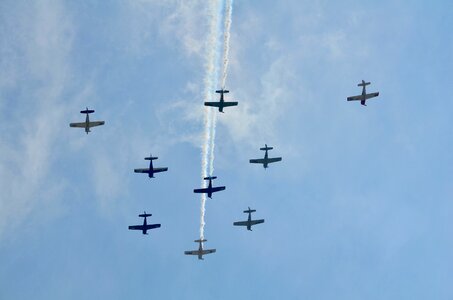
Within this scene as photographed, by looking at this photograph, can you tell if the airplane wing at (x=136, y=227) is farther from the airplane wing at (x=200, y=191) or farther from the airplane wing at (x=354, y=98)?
the airplane wing at (x=354, y=98)

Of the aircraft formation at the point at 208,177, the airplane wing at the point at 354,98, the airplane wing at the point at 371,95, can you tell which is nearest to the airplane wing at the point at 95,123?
the aircraft formation at the point at 208,177

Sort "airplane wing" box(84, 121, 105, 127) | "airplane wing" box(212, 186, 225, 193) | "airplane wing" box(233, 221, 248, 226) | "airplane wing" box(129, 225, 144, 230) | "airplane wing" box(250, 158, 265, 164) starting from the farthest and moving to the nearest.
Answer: "airplane wing" box(233, 221, 248, 226)
"airplane wing" box(129, 225, 144, 230)
"airplane wing" box(250, 158, 265, 164)
"airplane wing" box(84, 121, 105, 127)
"airplane wing" box(212, 186, 225, 193)

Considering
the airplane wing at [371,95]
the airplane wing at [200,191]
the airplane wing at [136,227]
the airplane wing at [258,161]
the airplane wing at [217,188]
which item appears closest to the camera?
the airplane wing at [200,191]

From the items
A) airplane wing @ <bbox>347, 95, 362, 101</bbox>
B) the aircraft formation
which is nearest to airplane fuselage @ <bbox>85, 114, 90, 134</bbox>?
the aircraft formation

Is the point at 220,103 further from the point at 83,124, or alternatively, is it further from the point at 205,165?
the point at 83,124

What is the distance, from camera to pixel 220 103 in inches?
3991

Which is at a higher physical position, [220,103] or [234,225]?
[220,103]

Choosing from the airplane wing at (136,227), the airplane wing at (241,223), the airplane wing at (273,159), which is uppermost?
the airplane wing at (273,159)

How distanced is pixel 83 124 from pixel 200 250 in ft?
→ 59.9

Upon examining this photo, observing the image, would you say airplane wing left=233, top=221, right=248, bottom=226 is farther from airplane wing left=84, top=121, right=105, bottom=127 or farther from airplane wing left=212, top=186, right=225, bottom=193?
airplane wing left=84, top=121, right=105, bottom=127

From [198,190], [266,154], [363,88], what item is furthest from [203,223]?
[363,88]

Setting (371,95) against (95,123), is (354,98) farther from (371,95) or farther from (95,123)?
(95,123)

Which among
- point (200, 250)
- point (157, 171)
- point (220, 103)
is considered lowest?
point (200, 250)

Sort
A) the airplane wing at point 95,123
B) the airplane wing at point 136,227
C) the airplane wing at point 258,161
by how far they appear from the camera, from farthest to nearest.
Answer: the airplane wing at point 136,227, the airplane wing at point 258,161, the airplane wing at point 95,123
